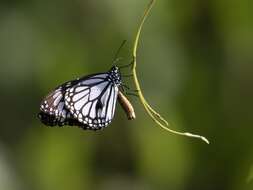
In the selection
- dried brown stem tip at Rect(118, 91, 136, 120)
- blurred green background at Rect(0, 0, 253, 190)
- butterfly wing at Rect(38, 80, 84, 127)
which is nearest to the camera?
dried brown stem tip at Rect(118, 91, 136, 120)

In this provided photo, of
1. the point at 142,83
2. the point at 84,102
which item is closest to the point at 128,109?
the point at 84,102

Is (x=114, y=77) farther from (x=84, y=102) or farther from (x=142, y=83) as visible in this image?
(x=142, y=83)

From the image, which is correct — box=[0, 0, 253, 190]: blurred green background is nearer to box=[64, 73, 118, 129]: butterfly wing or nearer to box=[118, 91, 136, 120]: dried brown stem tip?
box=[64, 73, 118, 129]: butterfly wing

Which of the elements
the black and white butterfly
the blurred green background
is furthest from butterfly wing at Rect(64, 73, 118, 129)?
the blurred green background

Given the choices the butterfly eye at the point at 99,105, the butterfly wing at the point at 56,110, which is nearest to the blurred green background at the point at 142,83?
the butterfly eye at the point at 99,105

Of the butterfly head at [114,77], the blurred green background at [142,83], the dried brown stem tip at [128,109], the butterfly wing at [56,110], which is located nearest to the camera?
the dried brown stem tip at [128,109]

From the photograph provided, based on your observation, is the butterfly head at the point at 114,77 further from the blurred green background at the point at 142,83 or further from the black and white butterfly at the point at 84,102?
the blurred green background at the point at 142,83
